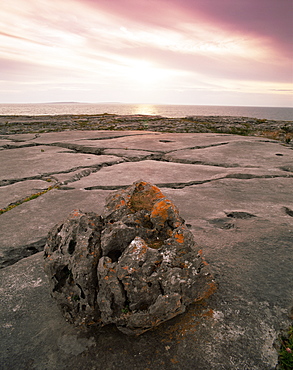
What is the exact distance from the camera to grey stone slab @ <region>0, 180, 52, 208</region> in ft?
19.7

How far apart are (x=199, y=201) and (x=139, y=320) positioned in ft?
12.0

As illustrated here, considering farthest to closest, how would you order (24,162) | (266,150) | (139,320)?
(266,150) → (24,162) → (139,320)

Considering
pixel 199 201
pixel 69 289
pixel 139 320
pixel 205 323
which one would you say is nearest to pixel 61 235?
pixel 69 289

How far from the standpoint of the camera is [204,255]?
3645 mm

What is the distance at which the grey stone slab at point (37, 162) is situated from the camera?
8.24 m

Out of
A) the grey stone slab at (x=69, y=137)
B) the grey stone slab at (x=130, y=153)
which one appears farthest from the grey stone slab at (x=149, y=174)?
the grey stone slab at (x=69, y=137)

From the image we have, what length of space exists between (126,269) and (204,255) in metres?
1.57

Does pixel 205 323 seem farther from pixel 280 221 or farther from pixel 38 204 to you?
pixel 38 204

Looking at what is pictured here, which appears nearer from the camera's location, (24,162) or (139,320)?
(139,320)

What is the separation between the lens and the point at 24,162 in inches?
381

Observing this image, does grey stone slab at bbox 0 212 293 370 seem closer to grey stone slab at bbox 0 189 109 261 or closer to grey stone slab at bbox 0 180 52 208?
grey stone slab at bbox 0 189 109 261


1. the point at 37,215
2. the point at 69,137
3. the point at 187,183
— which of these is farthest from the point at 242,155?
the point at 69,137

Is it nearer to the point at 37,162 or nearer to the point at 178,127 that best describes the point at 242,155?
the point at 37,162

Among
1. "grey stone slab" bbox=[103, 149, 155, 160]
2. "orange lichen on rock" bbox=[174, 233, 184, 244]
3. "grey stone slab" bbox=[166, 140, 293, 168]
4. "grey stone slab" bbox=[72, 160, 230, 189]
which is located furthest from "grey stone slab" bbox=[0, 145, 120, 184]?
"orange lichen on rock" bbox=[174, 233, 184, 244]
